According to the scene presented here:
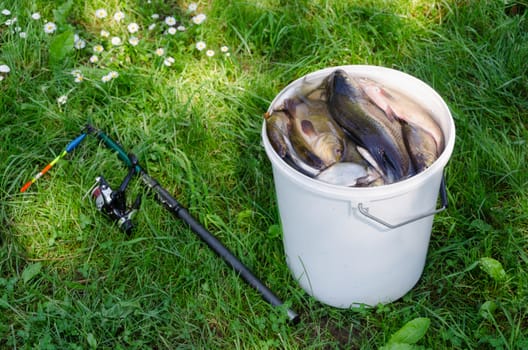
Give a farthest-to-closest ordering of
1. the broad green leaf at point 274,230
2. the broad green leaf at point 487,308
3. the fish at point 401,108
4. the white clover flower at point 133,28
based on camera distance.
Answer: the white clover flower at point 133,28, the broad green leaf at point 274,230, the broad green leaf at point 487,308, the fish at point 401,108

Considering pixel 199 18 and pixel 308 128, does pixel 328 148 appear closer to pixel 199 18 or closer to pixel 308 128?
pixel 308 128

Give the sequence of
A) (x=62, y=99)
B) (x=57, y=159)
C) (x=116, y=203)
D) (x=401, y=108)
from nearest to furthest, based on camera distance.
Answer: (x=401, y=108), (x=116, y=203), (x=57, y=159), (x=62, y=99)

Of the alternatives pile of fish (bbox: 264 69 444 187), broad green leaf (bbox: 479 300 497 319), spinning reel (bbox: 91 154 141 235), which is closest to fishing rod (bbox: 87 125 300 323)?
spinning reel (bbox: 91 154 141 235)

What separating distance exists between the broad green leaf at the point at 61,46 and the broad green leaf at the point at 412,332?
2247 mm

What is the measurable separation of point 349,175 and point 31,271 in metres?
1.46

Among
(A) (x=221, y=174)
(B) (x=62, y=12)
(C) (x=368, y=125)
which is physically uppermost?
→ (C) (x=368, y=125)

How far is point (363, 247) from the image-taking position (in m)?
2.39

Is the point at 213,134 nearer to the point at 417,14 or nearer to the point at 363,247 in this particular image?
the point at 363,247

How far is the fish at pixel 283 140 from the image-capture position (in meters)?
2.37

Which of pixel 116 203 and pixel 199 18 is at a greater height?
pixel 199 18

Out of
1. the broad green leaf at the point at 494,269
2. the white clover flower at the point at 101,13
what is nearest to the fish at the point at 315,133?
the broad green leaf at the point at 494,269

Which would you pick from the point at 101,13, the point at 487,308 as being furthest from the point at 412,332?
the point at 101,13

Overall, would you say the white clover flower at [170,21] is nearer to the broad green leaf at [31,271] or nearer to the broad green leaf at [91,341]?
the broad green leaf at [31,271]

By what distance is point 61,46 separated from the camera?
350 cm
